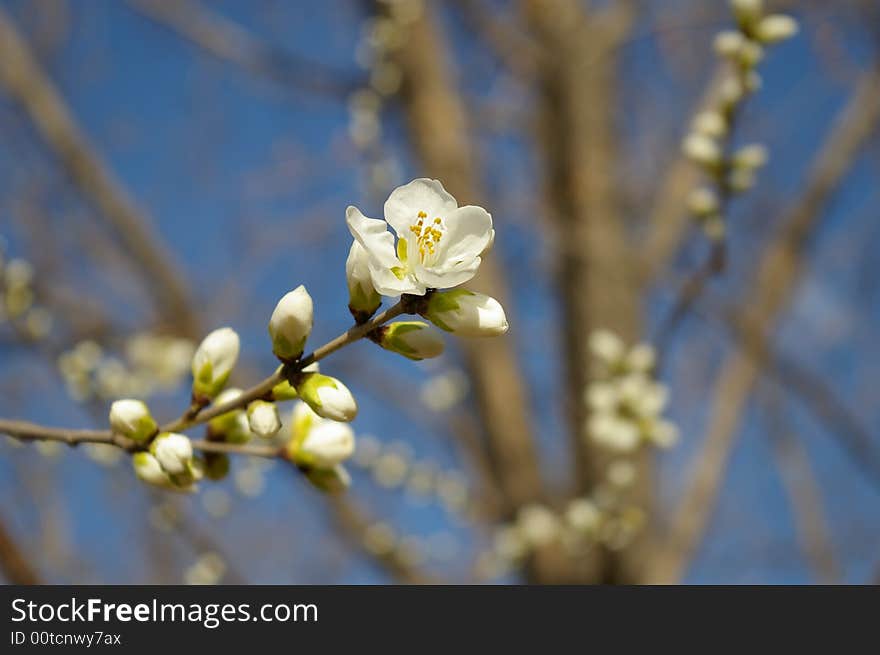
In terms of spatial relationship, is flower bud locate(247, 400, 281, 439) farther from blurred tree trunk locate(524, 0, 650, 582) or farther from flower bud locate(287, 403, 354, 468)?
blurred tree trunk locate(524, 0, 650, 582)

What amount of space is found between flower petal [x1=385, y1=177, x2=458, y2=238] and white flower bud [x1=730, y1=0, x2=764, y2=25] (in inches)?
44.7

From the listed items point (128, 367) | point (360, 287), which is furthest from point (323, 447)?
point (128, 367)

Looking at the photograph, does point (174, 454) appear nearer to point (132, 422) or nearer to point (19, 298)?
point (132, 422)

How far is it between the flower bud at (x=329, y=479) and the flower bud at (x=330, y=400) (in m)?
0.21

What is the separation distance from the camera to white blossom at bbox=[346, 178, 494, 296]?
85 cm

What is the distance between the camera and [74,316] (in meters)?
3.82

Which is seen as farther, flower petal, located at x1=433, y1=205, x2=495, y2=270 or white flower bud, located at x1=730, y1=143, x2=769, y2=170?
white flower bud, located at x1=730, y1=143, x2=769, y2=170

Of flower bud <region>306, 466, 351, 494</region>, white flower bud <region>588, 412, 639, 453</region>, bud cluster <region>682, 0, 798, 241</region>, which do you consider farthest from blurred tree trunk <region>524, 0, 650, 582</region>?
flower bud <region>306, 466, 351, 494</region>

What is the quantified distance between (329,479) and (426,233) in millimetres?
371

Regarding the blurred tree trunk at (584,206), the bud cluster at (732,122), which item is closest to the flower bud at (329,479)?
the bud cluster at (732,122)

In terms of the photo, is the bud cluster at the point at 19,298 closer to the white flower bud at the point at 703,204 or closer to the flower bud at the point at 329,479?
the flower bud at the point at 329,479

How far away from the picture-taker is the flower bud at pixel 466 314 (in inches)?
33.2

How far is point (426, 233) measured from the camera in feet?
3.01
